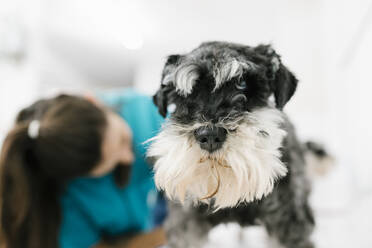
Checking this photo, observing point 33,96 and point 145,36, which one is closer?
point 33,96

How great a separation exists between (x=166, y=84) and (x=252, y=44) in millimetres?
266

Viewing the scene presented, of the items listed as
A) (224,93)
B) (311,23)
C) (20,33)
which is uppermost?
(311,23)

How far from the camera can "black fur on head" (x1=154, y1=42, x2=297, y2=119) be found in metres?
0.55

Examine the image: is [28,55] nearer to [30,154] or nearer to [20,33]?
[20,33]

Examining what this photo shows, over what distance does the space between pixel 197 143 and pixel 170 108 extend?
0.70 ft

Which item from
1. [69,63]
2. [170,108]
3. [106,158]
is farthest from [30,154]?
[69,63]

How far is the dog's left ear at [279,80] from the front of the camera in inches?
24.1

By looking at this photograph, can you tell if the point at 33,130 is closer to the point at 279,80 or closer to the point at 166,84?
the point at 166,84

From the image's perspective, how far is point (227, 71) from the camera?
0.54 m

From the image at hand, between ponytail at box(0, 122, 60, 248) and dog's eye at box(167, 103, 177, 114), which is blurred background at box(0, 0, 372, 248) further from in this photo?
ponytail at box(0, 122, 60, 248)

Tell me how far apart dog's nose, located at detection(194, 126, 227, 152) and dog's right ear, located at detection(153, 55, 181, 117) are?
7.2 inches

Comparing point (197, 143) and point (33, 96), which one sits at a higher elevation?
point (197, 143)

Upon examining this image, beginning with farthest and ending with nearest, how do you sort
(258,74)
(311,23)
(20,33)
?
(20,33)
(311,23)
(258,74)

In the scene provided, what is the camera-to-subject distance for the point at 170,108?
681mm
